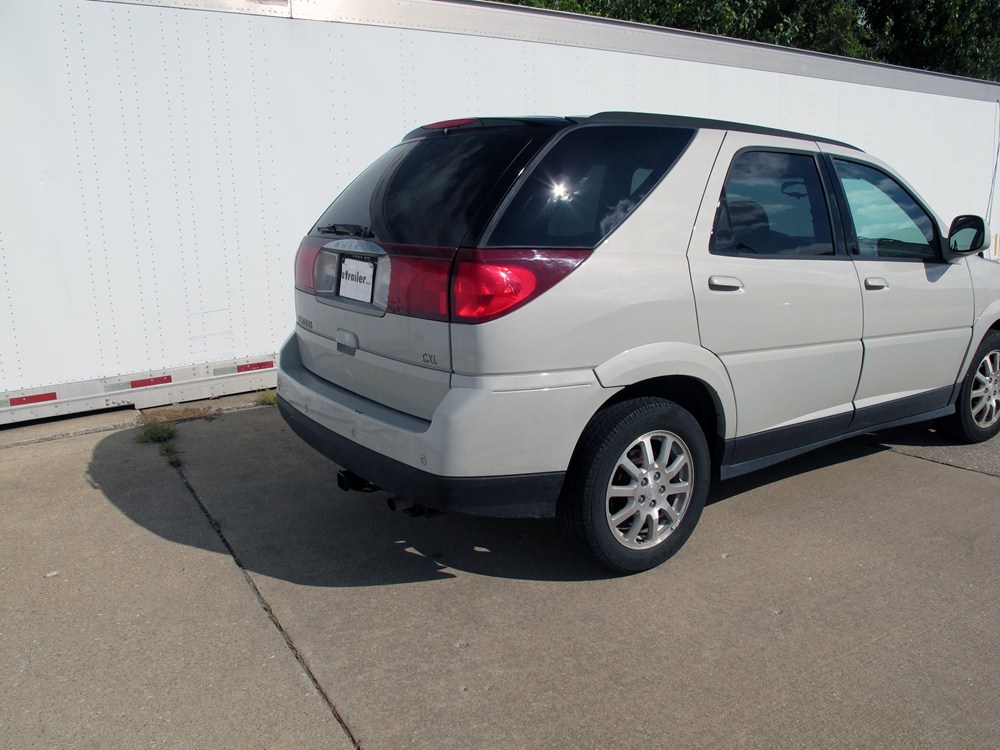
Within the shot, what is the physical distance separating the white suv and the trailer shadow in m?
0.40

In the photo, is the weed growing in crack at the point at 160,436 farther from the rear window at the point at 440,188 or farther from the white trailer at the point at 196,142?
the rear window at the point at 440,188

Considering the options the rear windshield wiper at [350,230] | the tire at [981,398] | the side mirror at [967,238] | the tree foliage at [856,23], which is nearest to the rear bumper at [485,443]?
the rear windshield wiper at [350,230]

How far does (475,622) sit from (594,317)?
1.23 meters

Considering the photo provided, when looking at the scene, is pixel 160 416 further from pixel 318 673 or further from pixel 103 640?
pixel 318 673

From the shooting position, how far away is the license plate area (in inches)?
127

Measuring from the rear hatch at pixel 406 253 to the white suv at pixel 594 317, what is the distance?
0.01 meters

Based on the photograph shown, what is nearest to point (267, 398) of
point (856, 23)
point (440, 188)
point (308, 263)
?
point (308, 263)

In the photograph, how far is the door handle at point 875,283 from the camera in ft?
13.3

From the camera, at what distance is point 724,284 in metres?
3.43

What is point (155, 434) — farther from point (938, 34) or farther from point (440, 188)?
point (938, 34)

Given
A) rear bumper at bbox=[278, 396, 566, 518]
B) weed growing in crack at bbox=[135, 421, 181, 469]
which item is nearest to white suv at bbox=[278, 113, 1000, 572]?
rear bumper at bbox=[278, 396, 566, 518]

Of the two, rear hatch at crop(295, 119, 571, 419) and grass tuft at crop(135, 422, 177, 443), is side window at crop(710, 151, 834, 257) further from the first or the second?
grass tuft at crop(135, 422, 177, 443)

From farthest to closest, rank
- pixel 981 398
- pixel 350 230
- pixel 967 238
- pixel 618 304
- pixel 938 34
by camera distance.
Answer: pixel 938 34, pixel 981 398, pixel 967 238, pixel 350 230, pixel 618 304

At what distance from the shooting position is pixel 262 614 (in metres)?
3.13
